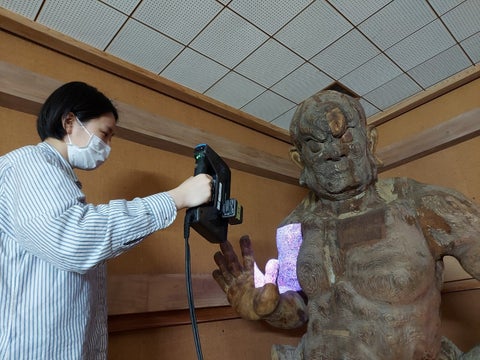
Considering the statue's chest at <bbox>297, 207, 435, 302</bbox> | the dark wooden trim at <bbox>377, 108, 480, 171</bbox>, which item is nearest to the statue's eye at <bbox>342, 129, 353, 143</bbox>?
the statue's chest at <bbox>297, 207, 435, 302</bbox>

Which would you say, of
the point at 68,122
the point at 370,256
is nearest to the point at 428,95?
the point at 370,256

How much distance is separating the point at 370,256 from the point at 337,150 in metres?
0.37

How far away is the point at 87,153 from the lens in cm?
94

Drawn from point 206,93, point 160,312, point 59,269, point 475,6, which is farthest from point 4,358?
point 475,6

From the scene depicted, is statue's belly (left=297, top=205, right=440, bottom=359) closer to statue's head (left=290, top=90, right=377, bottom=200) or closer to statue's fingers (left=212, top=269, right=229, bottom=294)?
statue's head (left=290, top=90, right=377, bottom=200)

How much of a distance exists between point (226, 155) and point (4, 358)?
4.54 ft

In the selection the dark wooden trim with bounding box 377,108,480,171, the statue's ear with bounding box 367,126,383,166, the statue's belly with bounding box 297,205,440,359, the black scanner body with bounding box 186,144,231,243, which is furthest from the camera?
the dark wooden trim with bounding box 377,108,480,171

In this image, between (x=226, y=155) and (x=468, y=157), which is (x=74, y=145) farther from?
(x=468, y=157)

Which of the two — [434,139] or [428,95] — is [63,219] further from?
[428,95]

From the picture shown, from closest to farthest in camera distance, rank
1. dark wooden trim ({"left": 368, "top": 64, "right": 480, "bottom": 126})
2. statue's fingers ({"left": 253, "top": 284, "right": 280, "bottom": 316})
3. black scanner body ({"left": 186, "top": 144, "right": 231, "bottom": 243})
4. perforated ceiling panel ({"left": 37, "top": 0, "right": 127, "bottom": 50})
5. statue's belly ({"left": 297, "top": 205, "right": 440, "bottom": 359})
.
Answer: black scanner body ({"left": 186, "top": 144, "right": 231, "bottom": 243}) < statue's belly ({"left": 297, "top": 205, "right": 440, "bottom": 359}) < statue's fingers ({"left": 253, "top": 284, "right": 280, "bottom": 316}) < perforated ceiling panel ({"left": 37, "top": 0, "right": 127, "bottom": 50}) < dark wooden trim ({"left": 368, "top": 64, "right": 480, "bottom": 126})

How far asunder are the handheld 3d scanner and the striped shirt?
115 millimetres

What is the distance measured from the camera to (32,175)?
73 centimetres

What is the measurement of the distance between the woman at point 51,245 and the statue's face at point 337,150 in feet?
1.96

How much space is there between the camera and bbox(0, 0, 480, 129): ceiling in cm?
148
